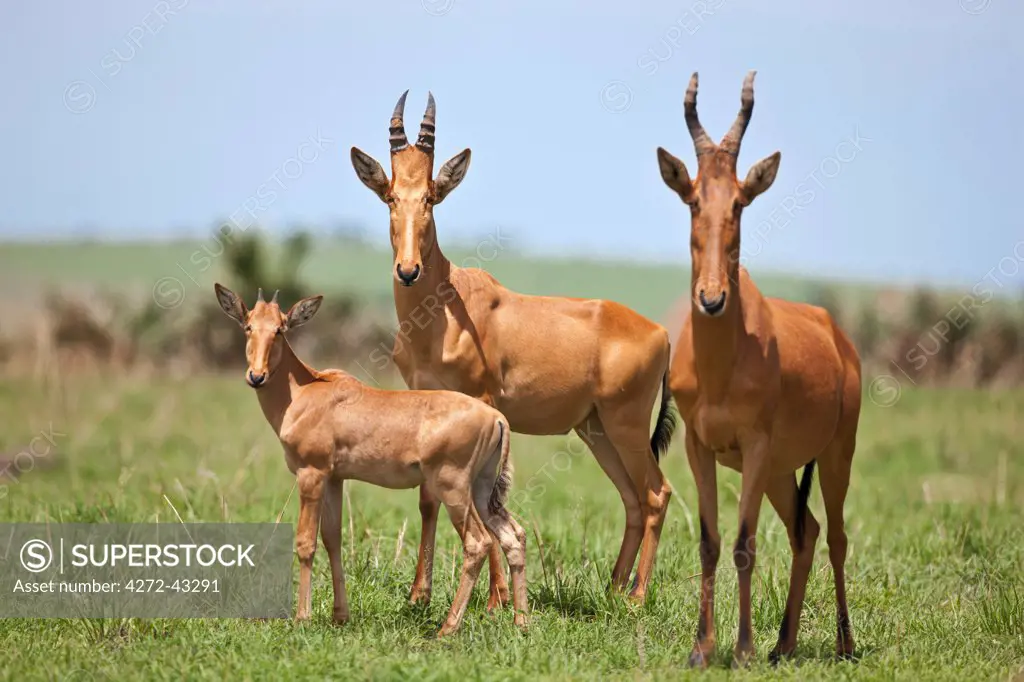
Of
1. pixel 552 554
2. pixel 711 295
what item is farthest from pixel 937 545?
pixel 711 295

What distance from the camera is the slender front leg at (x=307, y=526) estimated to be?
25.0ft

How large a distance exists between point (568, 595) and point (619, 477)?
136cm

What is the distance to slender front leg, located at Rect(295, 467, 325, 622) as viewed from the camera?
25.0 ft

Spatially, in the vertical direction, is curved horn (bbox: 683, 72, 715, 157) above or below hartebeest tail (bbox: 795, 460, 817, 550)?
above

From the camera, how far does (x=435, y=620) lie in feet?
26.6

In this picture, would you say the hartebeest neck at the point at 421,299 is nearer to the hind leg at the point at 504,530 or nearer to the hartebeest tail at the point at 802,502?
the hind leg at the point at 504,530

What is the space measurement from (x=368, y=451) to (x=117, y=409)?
16.7 meters

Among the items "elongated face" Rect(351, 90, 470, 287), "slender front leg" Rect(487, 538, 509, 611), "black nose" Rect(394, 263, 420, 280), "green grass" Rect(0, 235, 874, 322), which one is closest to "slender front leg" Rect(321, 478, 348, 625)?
"slender front leg" Rect(487, 538, 509, 611)

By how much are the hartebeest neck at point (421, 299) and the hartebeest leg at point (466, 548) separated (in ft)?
5.27

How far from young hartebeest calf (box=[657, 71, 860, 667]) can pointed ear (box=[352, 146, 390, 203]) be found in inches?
98.7

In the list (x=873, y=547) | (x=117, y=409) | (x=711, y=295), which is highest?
(x=711, y=295)

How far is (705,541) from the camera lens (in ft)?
23.1

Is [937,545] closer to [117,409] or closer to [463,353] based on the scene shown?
[463,353]

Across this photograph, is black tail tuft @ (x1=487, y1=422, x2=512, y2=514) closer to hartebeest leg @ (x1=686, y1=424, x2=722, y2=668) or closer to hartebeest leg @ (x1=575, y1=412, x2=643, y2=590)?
hartebeest leg @ (x1=686, y1=424, x2=722, y2=668)
